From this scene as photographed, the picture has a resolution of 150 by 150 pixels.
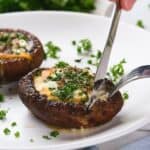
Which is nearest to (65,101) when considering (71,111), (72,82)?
(71,111)

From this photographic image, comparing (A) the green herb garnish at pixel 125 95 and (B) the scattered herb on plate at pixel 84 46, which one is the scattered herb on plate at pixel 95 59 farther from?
(A) the green herb garnish at pixel 125 95

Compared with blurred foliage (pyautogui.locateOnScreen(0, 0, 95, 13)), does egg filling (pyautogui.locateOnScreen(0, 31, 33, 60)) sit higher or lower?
lower

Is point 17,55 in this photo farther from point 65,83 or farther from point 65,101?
point 65,101

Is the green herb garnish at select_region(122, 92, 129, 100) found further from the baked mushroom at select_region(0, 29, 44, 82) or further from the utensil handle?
the baked mushroom at select_region(0, 29, 44, 82)

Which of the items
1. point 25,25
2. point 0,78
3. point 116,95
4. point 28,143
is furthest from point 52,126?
point 25,25

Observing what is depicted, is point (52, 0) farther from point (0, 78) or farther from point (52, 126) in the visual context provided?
point (52, 126)

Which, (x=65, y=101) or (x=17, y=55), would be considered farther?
(x=17, y=55)

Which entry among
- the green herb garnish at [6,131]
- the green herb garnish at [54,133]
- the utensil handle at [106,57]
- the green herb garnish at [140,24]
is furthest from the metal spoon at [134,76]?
the green herb garnish at [140,24]

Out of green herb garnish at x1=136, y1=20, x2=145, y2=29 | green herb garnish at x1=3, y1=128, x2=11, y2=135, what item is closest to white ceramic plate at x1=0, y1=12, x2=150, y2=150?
green herb garnish at x1=3, y1=128, x2=11, y2=135
